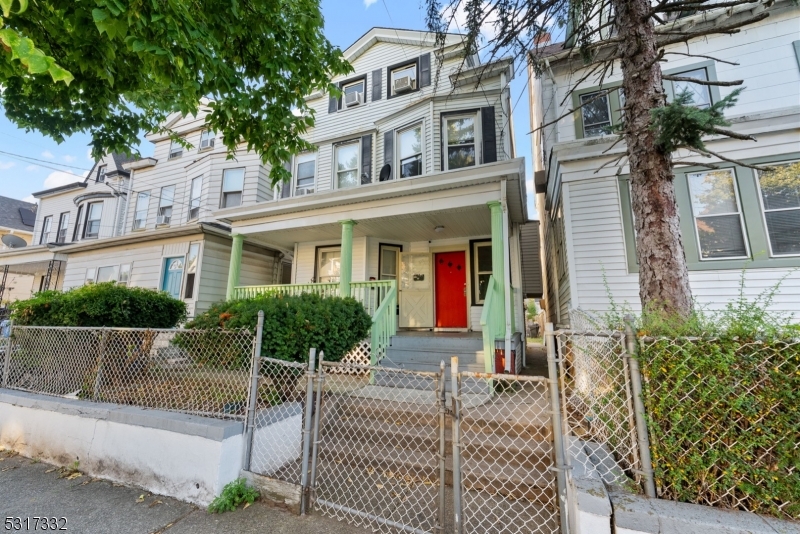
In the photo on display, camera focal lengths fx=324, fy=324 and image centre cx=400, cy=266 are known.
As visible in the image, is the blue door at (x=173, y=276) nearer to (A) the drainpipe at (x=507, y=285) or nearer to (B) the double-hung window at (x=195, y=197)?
(B) the double-hung window at (x=195, y=197)

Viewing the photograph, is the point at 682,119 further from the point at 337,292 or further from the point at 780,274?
the point at 337,292

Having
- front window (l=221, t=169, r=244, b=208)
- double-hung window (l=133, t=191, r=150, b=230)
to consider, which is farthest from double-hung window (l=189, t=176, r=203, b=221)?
double-hung window (l=133, t=191, r=150, b=230)

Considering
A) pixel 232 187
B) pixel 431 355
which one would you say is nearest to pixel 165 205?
pixel 232 187

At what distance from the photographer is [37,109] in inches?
189

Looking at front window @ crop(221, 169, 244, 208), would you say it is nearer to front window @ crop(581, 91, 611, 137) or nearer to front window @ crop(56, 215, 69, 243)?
front window @ crop(581, 91, 611, 137)

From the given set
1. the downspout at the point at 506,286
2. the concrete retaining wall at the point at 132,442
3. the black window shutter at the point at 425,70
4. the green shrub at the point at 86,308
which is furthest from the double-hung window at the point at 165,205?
the downspout at the point at 506,286

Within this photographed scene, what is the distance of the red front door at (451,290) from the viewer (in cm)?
851

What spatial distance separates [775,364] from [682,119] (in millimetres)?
2031

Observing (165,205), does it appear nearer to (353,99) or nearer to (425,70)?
(353,99)

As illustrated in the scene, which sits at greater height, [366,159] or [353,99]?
[353,99]

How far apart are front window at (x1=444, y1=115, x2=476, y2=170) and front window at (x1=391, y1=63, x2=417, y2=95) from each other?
7.13 ft

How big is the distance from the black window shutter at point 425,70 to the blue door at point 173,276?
29.5 ft

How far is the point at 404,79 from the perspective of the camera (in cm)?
942

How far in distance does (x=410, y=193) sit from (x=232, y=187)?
7.19m
